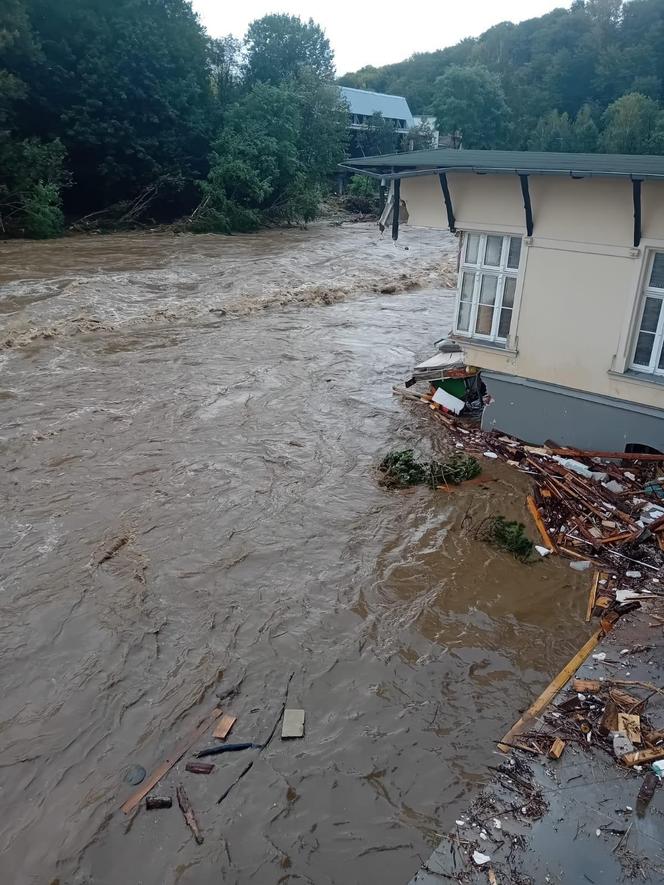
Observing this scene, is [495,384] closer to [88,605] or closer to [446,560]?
[446,560]


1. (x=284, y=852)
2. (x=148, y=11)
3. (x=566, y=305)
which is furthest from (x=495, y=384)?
(x=148, y=11)

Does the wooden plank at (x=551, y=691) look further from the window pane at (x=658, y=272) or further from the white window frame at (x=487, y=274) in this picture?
the white window frame at (x=487, y=274)

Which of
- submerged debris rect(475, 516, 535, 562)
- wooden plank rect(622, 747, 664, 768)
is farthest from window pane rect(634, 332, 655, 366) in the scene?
wooden plank rect(622, 747, 664, 768)

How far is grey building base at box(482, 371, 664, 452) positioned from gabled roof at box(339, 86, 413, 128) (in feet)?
171

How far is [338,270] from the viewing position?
1013 inches

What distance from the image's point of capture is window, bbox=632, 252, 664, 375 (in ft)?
29.8

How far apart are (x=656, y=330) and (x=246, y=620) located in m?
6.68

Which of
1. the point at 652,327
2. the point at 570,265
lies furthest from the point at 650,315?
the point at 570,265

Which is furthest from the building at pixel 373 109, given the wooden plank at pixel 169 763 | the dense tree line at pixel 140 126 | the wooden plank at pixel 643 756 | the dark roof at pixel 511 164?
the wooden plank at pixel 643 756

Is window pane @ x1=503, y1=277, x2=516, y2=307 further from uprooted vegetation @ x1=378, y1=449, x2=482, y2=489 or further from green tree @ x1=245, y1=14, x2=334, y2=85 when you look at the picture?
green tree @ x1=245, y1=14, x2=334, y2=85

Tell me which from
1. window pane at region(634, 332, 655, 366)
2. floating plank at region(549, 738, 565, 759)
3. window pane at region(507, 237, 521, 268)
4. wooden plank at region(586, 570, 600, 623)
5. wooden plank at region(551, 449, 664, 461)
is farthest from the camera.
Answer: window pane at region(507, 237, 521, 268)

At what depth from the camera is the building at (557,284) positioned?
909 centimetres

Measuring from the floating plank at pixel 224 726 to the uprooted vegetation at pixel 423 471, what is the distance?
477 cm

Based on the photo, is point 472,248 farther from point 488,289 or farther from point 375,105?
point 375,105
